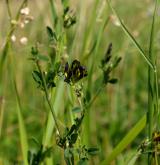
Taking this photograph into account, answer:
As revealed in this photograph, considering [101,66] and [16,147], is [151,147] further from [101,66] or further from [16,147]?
[16,147]

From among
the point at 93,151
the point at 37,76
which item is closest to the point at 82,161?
the point at 93,151

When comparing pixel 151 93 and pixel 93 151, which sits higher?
pixel 151 93

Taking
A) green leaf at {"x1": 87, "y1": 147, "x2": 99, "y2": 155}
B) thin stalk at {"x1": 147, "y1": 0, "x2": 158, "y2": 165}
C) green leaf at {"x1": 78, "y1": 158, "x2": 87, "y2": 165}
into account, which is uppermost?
thin stalk at {"x1": 147, "y1": 0, "x2": 158, "y2": 165}

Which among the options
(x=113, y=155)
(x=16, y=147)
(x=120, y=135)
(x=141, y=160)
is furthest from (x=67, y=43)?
(x=16, y=147)

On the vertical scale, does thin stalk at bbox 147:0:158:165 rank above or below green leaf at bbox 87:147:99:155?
above

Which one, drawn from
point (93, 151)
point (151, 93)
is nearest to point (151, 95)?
point (151, 93)

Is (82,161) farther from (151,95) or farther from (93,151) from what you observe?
(151,95)

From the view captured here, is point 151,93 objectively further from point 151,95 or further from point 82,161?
point 82,161

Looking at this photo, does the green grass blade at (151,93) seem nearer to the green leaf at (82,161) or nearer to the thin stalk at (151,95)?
the thin stalk at (151,95)

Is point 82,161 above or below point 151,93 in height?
below

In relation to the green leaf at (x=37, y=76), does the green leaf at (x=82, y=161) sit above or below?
below

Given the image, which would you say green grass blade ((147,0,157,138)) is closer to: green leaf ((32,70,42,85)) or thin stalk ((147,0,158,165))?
thin stalk ((147,0,158,165))

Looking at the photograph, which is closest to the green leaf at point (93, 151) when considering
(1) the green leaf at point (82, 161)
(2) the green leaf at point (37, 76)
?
(1) the green leaf at point (82, 161)

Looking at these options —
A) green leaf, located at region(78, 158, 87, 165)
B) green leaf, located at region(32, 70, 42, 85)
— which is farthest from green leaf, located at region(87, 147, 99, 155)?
green leaf, located at region(32, 70, 42, 85)
